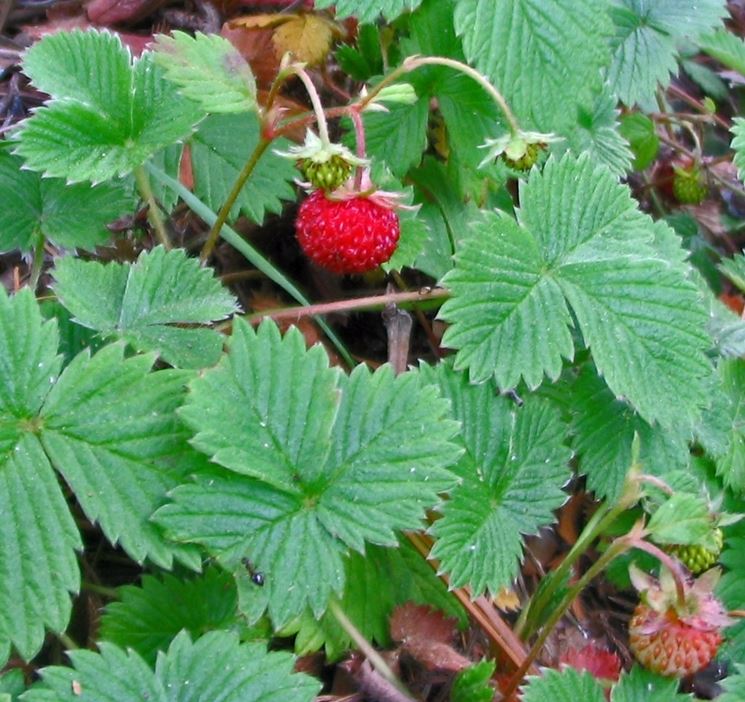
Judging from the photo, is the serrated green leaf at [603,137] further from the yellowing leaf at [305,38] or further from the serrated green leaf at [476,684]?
the serrated green leaf at [476,684]

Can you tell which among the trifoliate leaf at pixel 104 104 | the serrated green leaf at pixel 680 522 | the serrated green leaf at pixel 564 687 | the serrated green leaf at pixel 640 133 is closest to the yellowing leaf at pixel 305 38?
the trifoliate leaf at pixel 104 104

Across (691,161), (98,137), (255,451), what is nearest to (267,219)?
(98,137)

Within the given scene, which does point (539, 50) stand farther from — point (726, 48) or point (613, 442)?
point (726, 48)

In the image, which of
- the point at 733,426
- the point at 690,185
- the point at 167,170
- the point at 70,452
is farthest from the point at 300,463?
the point at 690,185

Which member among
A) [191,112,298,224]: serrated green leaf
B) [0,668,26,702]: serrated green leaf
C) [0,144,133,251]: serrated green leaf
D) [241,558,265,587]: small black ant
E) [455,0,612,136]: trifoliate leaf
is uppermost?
[455,0,612,136]: trifoliate leaf

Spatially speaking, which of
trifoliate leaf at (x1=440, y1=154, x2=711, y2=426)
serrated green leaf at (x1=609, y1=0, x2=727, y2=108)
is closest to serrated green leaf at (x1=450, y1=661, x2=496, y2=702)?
trifoliate leaf at (x1=440, y1=154, x2=711, y2=426)

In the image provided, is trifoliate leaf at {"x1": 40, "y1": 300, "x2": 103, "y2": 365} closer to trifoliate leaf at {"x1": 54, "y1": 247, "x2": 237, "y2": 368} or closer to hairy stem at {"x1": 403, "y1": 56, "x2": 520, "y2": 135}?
trifoliate leaf at {"x1": 54, "y1": 247, "x2": 237, "y2": 368}
